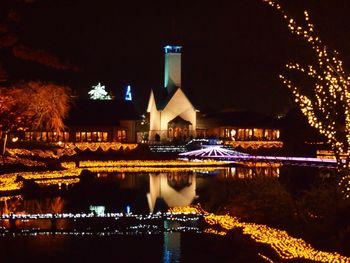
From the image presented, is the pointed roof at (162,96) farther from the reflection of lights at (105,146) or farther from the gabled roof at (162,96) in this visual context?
the reflection of lights at (105,146)

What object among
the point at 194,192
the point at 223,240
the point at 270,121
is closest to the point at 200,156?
the point at 194,192

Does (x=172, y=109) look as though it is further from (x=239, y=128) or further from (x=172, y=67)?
(x=239, y=128)

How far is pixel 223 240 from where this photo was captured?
12820 mm

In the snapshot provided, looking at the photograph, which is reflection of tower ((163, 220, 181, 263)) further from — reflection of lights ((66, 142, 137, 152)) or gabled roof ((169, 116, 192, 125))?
gabled roof ((169, 116, 192, 125))

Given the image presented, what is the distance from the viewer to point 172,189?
23.9 meters

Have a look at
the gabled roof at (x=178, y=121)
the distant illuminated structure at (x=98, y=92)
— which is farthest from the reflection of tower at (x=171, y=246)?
the distant illuminated structure at (x=98, y=92)

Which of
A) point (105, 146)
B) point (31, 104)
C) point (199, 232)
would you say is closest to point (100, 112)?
point (105, 146)

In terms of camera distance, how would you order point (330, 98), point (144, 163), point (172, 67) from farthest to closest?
point (172, 67) < point (144, 163) < point (330, 98)

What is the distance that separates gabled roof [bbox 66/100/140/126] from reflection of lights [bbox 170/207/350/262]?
127 ft

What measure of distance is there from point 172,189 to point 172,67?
39896 mm

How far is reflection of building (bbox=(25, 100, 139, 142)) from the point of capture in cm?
5338

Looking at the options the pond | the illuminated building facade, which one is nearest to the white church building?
the illuminated building facade

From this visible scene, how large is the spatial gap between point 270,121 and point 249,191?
49369 mm

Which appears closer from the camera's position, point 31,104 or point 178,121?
point 31,104
